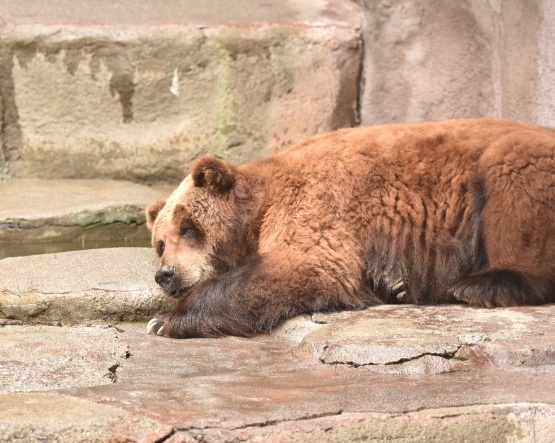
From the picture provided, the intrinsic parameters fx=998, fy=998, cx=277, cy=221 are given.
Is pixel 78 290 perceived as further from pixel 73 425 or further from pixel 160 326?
pixel 73 425

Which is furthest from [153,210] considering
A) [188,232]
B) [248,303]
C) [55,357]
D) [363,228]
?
[55,357]

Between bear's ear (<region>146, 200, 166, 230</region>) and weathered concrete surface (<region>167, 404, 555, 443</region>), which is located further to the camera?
bear's ear (<region>146, 200, 166, 230</region>)

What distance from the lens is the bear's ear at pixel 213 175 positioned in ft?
20.8

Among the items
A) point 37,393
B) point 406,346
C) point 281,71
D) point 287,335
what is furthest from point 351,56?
point 37,393

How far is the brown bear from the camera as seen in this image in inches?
231

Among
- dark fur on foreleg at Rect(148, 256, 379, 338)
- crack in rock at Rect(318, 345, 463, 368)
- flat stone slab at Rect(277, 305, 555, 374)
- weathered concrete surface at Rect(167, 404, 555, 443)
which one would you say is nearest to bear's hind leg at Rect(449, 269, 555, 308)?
flat stone slab at Rect(277, 305, 555, 374)

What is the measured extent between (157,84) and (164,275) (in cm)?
407

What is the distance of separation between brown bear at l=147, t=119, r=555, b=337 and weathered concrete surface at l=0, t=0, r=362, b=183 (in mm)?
3361

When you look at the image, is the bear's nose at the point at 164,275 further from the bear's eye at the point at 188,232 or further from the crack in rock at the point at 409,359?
the crack in rock at the point at 409,359

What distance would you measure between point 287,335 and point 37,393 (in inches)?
75.7

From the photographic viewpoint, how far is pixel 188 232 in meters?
6.44

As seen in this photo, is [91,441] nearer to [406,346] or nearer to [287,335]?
[406,346]

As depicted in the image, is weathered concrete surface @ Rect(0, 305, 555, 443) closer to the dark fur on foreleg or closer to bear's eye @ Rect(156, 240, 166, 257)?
the dark fur on foreleg

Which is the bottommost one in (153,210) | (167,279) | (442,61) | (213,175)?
(167,279)
